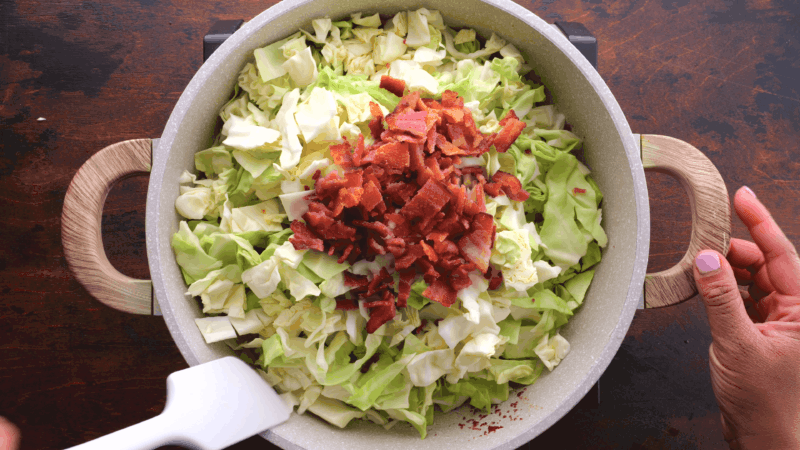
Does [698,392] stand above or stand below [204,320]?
below

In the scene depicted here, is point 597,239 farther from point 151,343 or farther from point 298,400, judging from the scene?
point 151,343

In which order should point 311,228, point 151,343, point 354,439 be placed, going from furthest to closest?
1. point 151,343
2. point 354,439
3. point 311,228

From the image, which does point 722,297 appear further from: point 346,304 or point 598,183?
point 346,304

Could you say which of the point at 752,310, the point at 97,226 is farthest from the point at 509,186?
the point at 97,226

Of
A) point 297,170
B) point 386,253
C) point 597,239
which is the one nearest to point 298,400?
point 386,253

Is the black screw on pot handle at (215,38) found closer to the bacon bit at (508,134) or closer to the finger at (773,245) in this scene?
the bacon bit at (508,134)

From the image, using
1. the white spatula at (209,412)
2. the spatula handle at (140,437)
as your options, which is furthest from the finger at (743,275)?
the spatula handle at (140,437)

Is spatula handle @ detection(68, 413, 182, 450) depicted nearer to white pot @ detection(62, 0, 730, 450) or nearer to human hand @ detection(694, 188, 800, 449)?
white pot @ detection(62, 0, 730, 450)

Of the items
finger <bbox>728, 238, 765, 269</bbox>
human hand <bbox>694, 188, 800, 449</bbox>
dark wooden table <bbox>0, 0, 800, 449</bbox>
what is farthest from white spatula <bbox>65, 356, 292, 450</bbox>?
finger <bbox>728, 238, 765, 269</bbox>
